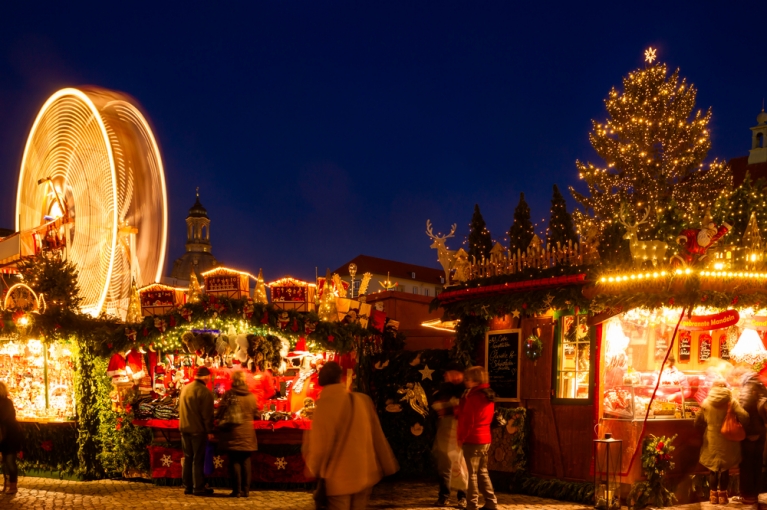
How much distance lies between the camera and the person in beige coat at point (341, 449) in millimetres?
5582

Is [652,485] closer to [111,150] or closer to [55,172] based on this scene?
[111,150]

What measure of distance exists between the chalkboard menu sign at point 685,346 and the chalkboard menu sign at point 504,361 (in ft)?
7.73

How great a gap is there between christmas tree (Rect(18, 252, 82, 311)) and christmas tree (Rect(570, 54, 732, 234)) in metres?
21.2

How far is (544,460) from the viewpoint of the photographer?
1083 cm

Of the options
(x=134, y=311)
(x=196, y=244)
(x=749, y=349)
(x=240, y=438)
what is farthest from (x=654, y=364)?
(x=196, y=244)

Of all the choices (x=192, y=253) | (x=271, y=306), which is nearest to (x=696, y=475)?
(x=271, y=306)

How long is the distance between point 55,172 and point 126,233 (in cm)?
271

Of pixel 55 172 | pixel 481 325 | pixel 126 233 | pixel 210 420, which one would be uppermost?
pixel 55 172

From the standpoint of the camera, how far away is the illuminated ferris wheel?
48.6ft

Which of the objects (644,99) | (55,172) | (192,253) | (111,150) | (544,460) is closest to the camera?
(544,460)

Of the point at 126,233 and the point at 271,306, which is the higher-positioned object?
the point at 126,233

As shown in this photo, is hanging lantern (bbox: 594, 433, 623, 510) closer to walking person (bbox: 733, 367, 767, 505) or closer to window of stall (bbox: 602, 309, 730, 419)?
window of stall (bbox: 602, 309, 730, 419)

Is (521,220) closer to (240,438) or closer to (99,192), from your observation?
(99,192)

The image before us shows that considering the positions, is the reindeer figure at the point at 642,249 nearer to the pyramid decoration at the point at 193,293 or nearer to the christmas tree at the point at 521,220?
the pyramid decoration at the point at 193,293
